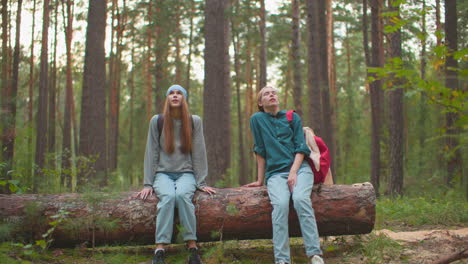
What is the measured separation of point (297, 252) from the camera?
521 centimetres

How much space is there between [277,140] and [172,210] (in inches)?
62.8

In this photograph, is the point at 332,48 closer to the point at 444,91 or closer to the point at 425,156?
the point at 425,156

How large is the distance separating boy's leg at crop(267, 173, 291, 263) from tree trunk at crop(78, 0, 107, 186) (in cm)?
629

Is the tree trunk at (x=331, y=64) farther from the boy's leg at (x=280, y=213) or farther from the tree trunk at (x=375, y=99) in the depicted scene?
the boy's leg at (x=280, y=213)

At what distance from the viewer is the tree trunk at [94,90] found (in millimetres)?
9930

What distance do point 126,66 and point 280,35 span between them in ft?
36.3

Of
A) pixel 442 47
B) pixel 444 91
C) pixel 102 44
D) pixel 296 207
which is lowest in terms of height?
pixel 296 207

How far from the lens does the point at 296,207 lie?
4.61 metres

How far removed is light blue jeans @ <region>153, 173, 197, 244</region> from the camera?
183 inches

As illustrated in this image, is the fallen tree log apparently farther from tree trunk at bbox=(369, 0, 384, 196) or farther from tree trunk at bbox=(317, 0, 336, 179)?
tree trunk at bbox=(369, 0, 384, 196)

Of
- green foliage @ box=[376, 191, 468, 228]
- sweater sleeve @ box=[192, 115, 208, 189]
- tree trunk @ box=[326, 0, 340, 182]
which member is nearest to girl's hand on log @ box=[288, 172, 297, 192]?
sweater sleeve @ box=[192, 115, 208, 189]

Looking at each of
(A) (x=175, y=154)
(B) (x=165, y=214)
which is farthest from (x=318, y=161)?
(B) (x=165, y=214)

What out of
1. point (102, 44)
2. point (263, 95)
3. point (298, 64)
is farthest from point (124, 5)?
point (263, 95)

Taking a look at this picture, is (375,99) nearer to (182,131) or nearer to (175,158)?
(182,131)
